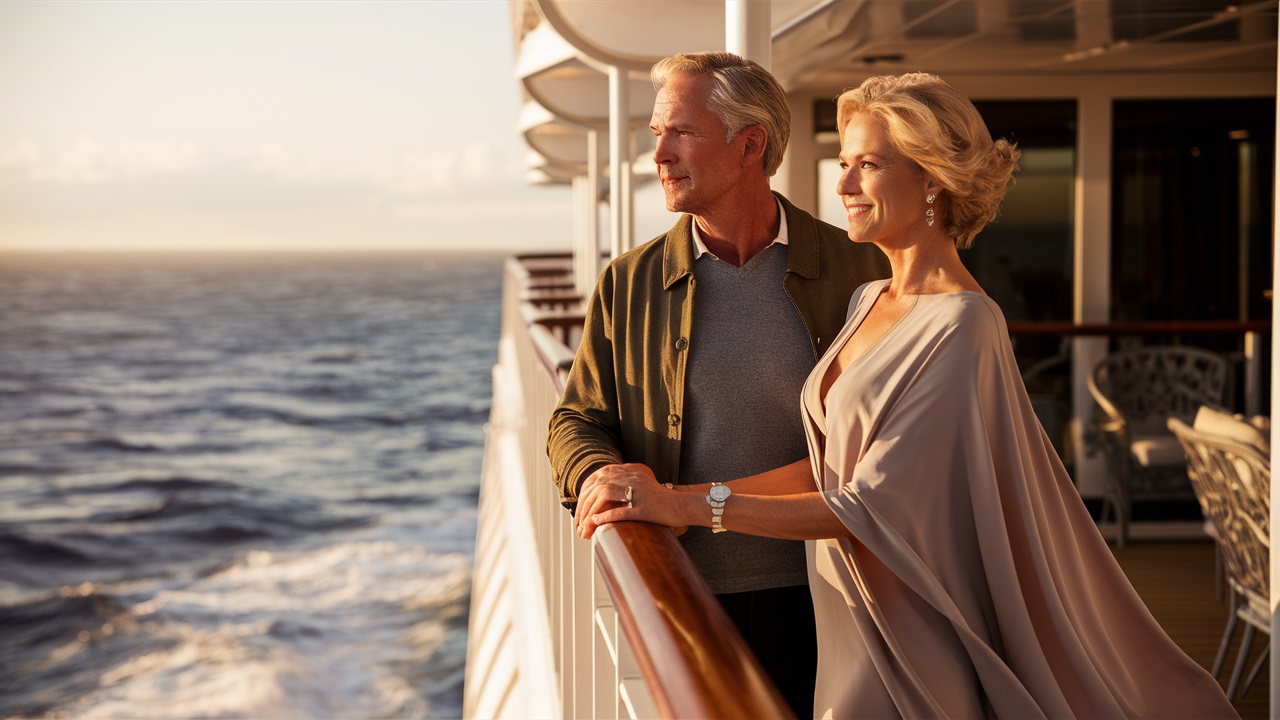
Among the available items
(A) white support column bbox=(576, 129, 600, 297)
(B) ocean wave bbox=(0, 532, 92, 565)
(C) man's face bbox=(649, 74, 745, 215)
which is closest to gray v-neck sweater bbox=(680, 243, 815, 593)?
(C) man's face bbox=(649, 74, 745, 215)

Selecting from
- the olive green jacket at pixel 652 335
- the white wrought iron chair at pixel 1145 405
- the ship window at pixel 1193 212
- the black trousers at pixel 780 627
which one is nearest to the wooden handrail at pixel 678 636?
the olive green jacket at pixel 652 335

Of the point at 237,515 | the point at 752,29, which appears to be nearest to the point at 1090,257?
the point at 752,29

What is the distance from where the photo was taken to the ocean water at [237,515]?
45.7 ft

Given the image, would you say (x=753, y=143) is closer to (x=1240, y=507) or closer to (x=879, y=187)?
(x=879, y=187)

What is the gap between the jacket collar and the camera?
2080 millimetres

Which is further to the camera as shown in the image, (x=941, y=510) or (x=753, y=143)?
(x=753, y=143)

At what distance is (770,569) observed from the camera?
2111 millimetres

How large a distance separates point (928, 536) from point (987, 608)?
0.13m

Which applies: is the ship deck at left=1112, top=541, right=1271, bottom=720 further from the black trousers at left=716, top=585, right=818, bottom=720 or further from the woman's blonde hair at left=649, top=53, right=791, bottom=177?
the woman's blonde hair at left=649, top=53, right=791, bottom=177

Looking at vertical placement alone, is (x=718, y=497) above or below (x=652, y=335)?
below

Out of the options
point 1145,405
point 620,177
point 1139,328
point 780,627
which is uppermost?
point 620,177

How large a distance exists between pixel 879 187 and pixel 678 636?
747mm

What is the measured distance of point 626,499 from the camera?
1790 millimetres

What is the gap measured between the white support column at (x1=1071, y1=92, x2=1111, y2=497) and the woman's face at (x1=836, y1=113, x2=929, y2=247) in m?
5.69
